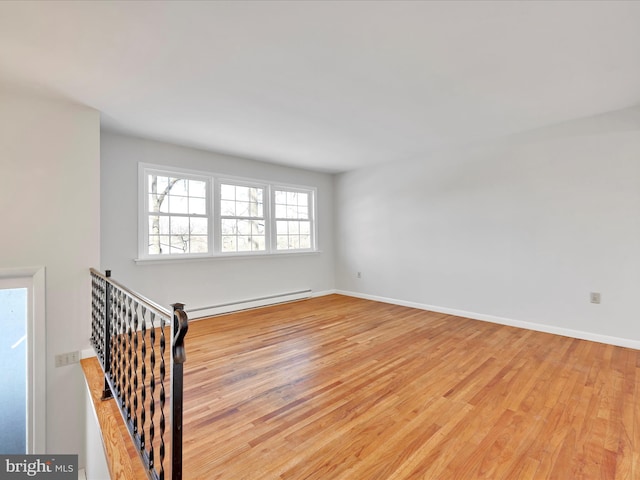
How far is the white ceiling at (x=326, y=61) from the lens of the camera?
171cm

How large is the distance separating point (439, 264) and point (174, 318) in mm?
4226

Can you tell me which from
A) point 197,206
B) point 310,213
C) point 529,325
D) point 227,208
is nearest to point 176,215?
point 197,206

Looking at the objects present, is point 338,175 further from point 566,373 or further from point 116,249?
point 566,373

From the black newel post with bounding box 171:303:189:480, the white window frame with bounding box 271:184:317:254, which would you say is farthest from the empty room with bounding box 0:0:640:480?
the white window frame with bounding box 271:184:317:254

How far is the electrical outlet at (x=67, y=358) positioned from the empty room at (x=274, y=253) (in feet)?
0.07

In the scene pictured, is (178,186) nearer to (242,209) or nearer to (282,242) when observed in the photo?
(242,209)

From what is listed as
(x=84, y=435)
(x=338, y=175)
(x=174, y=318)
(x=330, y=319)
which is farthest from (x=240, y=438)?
(x=338, y=175)

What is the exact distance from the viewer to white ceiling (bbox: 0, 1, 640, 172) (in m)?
1.71

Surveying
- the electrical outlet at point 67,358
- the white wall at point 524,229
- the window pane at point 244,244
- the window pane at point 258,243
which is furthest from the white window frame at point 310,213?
the electrical outlet at point 67,358

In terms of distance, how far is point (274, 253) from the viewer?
200 inches

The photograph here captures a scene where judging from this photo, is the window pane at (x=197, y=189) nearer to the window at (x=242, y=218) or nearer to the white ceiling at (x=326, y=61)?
the window at (x=242, y=218)

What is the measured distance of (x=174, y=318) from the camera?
1.07 m

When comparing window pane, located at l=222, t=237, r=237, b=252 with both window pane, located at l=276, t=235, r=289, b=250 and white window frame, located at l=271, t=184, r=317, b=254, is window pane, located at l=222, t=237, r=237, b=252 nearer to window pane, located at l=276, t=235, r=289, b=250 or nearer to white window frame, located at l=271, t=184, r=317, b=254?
white window frame, located at l=271, t=184, r=317, b=254

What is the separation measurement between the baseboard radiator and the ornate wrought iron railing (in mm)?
1200
